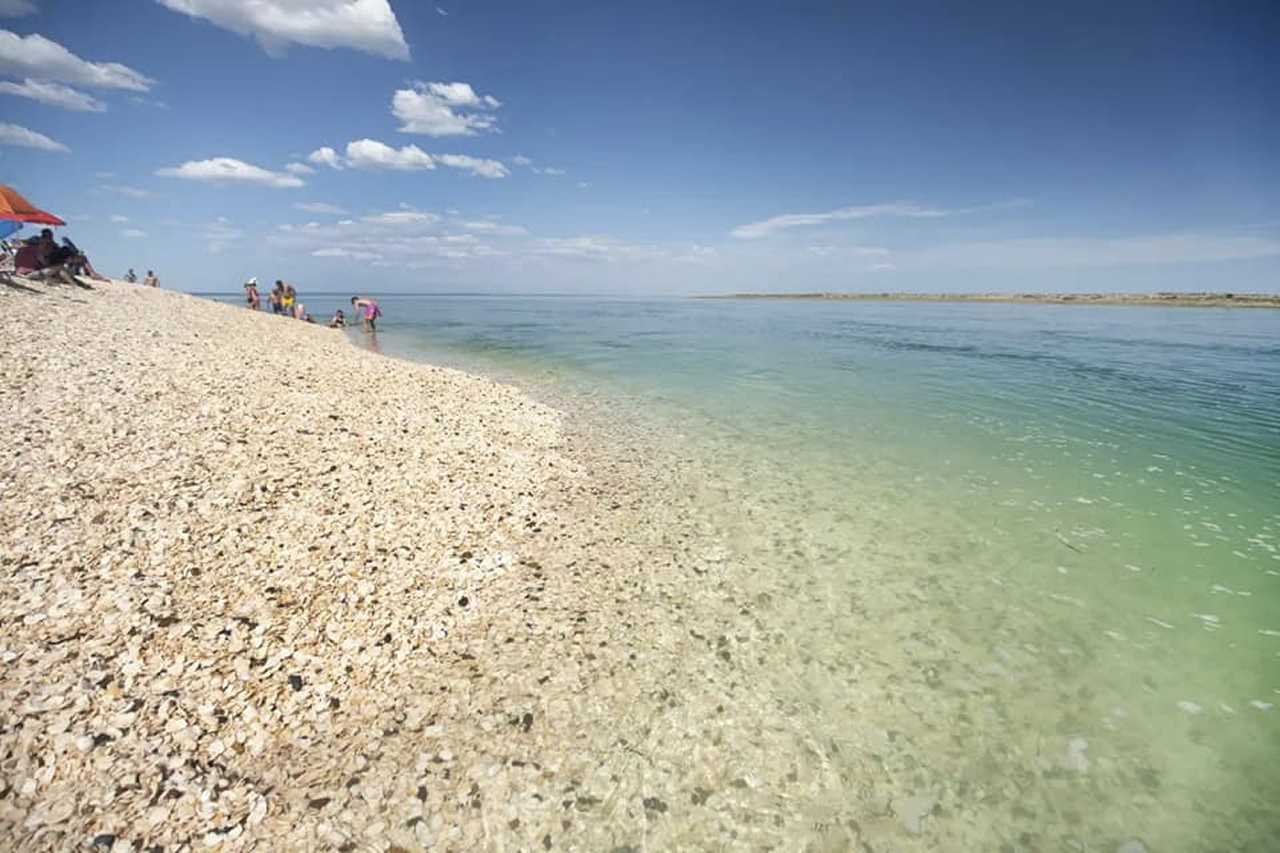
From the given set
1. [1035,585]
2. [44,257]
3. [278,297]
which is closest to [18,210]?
[44,257]

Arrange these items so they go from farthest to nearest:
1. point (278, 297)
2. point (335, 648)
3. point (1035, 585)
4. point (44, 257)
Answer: point (278, 297), point (44, 257), point (1035, 585), point (335, 648)

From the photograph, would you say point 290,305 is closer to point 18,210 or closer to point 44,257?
point 44,257

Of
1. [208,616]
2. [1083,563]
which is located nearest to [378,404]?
[208,616]

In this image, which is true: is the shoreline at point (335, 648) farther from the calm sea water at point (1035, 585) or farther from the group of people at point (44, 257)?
the group of people at point (44, 257)

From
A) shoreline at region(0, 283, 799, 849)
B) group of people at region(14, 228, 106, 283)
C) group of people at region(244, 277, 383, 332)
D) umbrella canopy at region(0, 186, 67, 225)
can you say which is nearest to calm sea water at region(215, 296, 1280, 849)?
shoreline at region(0, 283, 799, 849)

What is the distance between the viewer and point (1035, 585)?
8211 millimetres

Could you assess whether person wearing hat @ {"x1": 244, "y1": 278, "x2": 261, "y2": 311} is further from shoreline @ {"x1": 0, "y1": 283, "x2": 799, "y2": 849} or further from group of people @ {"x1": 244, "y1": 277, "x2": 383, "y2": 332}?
shoreline @ {"x1": 0, "y1": 283, "x2": 799, "y2": 849}

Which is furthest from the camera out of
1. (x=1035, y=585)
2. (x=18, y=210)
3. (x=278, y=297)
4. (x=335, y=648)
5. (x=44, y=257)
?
(x=278, y=297)

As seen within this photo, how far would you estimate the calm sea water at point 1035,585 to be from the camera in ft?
16.8

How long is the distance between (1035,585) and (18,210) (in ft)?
109

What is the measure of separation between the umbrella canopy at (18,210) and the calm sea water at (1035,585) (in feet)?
70.1

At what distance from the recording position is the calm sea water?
5.12 metres

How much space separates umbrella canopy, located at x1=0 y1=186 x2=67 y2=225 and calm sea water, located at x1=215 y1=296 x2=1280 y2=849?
21363mm

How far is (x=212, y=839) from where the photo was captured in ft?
12.6
